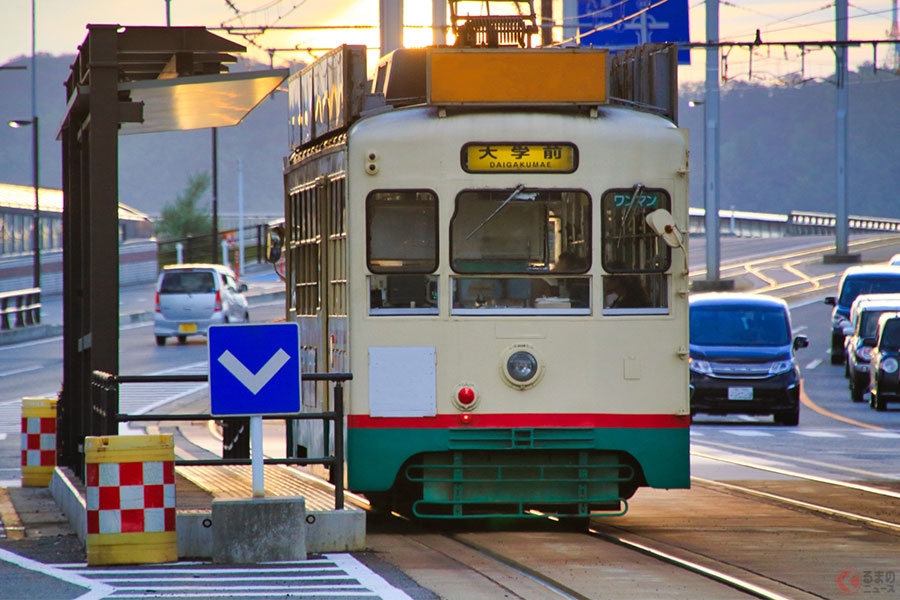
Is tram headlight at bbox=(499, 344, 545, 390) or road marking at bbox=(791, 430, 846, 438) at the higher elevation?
tram headlight at bbox=(499, 344, 545, 390)

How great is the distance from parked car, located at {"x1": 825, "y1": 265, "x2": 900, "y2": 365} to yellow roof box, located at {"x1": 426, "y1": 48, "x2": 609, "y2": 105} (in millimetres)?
26161

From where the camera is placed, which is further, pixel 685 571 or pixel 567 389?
pixel 567 389

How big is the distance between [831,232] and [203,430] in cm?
9153

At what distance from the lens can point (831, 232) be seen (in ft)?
372

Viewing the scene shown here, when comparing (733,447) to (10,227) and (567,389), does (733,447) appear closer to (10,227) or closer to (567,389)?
(567,389)

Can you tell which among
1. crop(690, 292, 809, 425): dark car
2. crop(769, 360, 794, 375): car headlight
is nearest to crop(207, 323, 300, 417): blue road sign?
crop(690, 292, 809, 425): dark car

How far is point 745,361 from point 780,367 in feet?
1.62

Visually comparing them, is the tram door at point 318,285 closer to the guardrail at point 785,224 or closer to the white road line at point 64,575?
the white road line at point 64,575

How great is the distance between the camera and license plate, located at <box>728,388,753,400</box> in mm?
24562

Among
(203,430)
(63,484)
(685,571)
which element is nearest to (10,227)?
(203,430)

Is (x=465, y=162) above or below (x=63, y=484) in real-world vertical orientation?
above

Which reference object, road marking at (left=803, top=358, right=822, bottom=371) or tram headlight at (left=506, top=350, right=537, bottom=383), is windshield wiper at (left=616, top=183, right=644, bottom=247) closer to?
tram headlight at (left=506, top=350, right=537, bottom=383)

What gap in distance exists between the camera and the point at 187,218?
8525 centimetres

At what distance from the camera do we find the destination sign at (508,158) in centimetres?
1145
